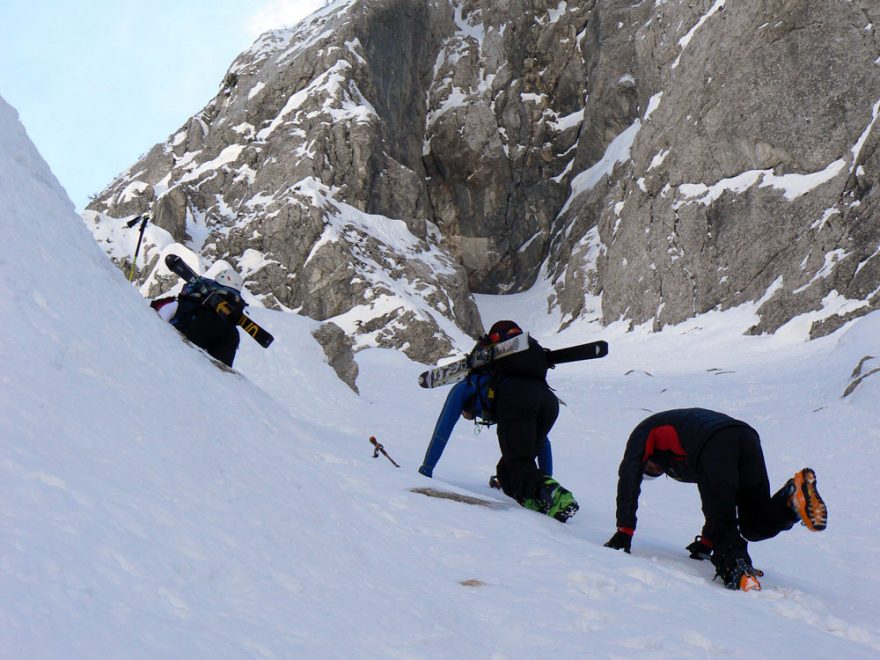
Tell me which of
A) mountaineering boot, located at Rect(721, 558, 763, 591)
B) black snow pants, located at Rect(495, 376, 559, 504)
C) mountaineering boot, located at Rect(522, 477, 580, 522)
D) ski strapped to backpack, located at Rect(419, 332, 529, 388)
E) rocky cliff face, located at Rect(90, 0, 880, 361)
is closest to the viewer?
mountaineering boot, located at Rect(721, 558, 763, 591)

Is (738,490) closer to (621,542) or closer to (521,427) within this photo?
(621,542)

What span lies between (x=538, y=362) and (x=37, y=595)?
4809 mm

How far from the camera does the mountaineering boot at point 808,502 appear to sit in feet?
14.3

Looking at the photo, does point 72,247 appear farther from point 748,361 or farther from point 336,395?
point 748,361

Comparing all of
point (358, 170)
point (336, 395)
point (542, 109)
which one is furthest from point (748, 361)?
point (542, 109)

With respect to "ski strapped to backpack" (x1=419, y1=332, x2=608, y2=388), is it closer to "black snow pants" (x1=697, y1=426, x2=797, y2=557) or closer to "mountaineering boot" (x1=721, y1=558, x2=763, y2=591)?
"black snow pants" (x1=697, y1=426, x2=797, y2=557)

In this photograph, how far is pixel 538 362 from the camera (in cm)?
626

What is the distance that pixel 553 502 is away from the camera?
5.64 meters

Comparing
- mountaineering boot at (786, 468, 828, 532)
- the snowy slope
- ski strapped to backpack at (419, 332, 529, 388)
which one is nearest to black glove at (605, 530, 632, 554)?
the snowy slope

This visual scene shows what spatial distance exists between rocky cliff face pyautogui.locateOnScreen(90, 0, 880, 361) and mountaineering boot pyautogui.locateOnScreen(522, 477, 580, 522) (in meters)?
29.2

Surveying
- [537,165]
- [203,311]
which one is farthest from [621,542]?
[537,165]

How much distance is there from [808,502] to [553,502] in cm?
187

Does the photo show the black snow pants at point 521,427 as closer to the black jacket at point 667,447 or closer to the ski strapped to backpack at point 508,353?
the ski strapped to backpack at point 508,353

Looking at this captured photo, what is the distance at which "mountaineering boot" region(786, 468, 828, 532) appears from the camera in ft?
14.3
